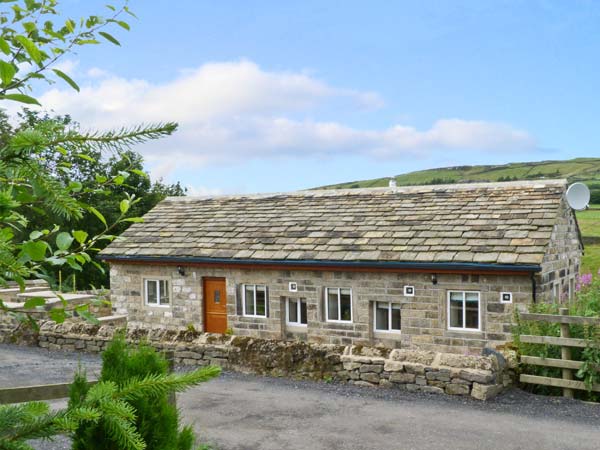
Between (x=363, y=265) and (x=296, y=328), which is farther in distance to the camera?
(x=296, y=328)

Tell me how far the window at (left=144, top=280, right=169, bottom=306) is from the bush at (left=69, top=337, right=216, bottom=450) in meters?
14.8

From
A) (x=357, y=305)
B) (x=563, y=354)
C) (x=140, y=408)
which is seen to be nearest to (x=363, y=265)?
(x=357, y=305)

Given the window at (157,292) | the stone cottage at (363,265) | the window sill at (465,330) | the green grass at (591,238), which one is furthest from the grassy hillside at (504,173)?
the window sill at (465,330)

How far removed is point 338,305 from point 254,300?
106 inches

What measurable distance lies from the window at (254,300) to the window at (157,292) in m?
2.95

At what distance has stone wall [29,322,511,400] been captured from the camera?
1101 centimetres

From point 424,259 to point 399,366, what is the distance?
425 centimetres

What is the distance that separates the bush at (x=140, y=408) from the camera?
4445 mm

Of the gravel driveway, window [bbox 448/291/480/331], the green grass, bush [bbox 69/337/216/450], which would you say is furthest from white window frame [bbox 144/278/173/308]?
the green grass

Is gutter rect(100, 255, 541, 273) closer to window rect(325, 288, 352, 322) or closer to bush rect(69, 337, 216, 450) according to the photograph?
window rect(325, 288, 352, 322)

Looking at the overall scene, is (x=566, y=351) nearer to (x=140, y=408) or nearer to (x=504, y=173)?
(x=140, y=408)

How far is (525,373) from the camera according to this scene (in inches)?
459

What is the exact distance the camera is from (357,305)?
16.3 m

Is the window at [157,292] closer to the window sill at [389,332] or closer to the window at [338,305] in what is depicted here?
the window at [338,305]
